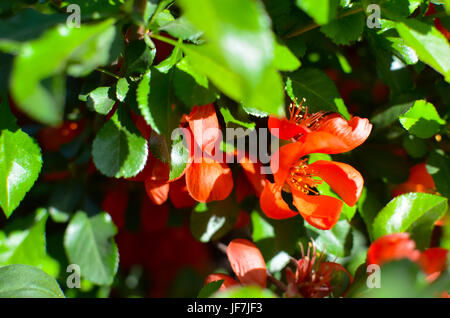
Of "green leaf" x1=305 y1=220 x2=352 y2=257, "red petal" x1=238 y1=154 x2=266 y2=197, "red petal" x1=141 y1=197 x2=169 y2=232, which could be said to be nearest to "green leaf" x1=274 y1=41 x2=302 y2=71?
"red petal" x1=238 y1=154 x2=266 y2=197

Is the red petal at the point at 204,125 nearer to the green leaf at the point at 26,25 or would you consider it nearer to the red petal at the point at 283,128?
the red petal at the point at 283,128

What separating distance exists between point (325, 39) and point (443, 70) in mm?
229

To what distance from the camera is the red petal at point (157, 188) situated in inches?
25.5

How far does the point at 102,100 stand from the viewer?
22.4 inches

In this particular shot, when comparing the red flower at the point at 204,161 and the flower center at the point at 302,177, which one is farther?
the flower center at the point at 302,177

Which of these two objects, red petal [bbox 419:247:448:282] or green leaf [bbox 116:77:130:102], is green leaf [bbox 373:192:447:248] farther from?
green leaf [bbox 116:77:130:102]

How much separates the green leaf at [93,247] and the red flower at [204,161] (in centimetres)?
20

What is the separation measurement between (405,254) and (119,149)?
1.20 feet

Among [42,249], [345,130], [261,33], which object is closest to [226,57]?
[261,33]

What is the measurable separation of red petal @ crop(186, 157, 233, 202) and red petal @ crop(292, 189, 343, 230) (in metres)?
0.11

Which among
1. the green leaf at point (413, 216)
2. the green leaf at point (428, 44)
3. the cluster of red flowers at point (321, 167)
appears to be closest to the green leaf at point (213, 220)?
the cluster of red flowers at point (321, 167)

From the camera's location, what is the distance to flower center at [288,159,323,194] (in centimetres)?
70

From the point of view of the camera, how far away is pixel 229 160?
25.2 inches
